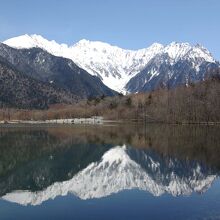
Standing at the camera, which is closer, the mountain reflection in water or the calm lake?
the calm lake

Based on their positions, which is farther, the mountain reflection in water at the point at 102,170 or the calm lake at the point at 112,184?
the mountain reflection in water at the point at 102,170

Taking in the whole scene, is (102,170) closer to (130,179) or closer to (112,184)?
(130,179)

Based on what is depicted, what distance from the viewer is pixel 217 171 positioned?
42.3 metres

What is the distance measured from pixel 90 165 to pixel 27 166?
7000 millimetres

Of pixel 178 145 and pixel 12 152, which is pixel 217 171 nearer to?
pixel 178 145

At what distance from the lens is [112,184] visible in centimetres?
3750

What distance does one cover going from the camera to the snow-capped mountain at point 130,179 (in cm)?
3300

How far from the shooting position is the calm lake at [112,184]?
26.9 meters

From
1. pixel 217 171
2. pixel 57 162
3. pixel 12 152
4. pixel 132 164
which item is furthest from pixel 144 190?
pixel 12 152

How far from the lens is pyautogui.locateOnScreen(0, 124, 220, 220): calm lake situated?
88.3 feet

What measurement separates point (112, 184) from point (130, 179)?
3.04m

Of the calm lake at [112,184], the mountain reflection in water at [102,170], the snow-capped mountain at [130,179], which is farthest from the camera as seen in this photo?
the mountain reflection in water at [102,170]

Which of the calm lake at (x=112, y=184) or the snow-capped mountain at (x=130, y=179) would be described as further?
the snow-capped mountain at (x=130, y=179)

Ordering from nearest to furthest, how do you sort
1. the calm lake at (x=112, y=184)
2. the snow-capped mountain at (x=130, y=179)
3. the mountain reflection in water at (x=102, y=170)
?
the calm lake at (x=112, y=184) < the snow-capped mountain at (x=130, y=179) < the mountain reflection in water at (x=102, y=170)
